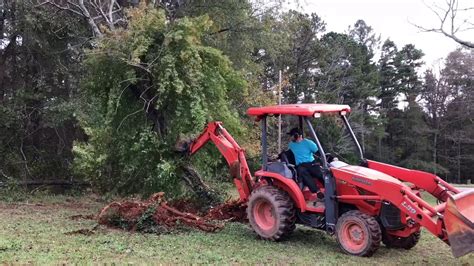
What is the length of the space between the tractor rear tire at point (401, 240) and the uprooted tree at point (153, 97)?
168 inches

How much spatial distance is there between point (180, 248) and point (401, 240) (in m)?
3.56

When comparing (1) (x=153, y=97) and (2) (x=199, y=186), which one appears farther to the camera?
(1) (x=153, y=97)

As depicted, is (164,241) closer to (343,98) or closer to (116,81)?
(116,81)

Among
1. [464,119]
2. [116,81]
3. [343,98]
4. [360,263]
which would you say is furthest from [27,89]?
[464,119]

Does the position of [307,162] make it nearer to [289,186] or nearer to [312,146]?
[312,146]

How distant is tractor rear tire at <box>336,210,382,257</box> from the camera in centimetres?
729

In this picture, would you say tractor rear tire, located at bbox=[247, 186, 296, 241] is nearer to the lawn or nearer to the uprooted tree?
the lawn

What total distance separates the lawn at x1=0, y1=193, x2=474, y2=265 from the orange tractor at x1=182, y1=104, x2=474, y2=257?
0.33m

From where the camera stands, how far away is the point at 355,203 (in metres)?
7.79

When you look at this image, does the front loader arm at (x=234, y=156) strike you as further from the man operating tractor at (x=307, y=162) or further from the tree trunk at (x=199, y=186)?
the tree trunk at (x=199, y=186)

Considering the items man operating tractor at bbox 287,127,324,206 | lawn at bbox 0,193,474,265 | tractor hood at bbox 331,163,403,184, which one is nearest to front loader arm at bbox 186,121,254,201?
lawn at bbox 0,193,474,265

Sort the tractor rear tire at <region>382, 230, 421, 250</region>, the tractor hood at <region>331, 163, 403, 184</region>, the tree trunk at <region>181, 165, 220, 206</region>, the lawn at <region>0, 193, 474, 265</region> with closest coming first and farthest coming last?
the lawn at <region>0, 193, 474, 265</region> → the tractor hood at <region>331, 163, 403, 184</region> → the tractor rear tire at <region>382, 230, 421, 250</region> → the tree trunk at <region>181, 165, 220, 206</region>

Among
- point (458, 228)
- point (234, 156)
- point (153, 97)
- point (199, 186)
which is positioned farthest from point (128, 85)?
point (458, 228)

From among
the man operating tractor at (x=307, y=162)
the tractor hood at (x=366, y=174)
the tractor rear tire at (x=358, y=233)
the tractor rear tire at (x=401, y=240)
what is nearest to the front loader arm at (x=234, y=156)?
the man operating tractor at (x=307, y=162)
